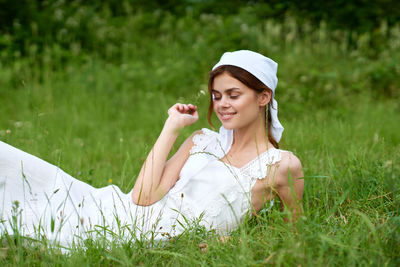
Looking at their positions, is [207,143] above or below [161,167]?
above

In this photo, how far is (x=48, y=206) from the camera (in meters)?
2.45

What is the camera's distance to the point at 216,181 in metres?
2.42

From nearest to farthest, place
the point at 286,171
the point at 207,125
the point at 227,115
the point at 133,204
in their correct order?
the point at 286,171, the point at 227,115, the point at 133,204, the point at 207,125

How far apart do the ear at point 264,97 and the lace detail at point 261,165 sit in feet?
0.92

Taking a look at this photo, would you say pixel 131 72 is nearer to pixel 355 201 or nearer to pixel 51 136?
pixel 51 136

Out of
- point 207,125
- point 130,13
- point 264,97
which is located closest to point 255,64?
point 264,97

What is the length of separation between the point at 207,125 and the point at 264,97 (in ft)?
8.45

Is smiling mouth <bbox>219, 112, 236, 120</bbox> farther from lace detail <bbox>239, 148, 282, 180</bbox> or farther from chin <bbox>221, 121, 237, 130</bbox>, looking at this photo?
lace detail <bbox>239, 148, 282, 180</bbox>

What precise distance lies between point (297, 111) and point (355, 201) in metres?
3.21

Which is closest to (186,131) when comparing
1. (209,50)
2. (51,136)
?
(51,136)

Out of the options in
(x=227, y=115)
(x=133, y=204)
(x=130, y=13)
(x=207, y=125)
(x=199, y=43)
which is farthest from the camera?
(x=130, y=13)

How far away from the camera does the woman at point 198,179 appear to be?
2326 millimetres

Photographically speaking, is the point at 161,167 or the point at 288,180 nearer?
the point at 288,180

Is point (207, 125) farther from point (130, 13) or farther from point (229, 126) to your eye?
point (130, 13)
